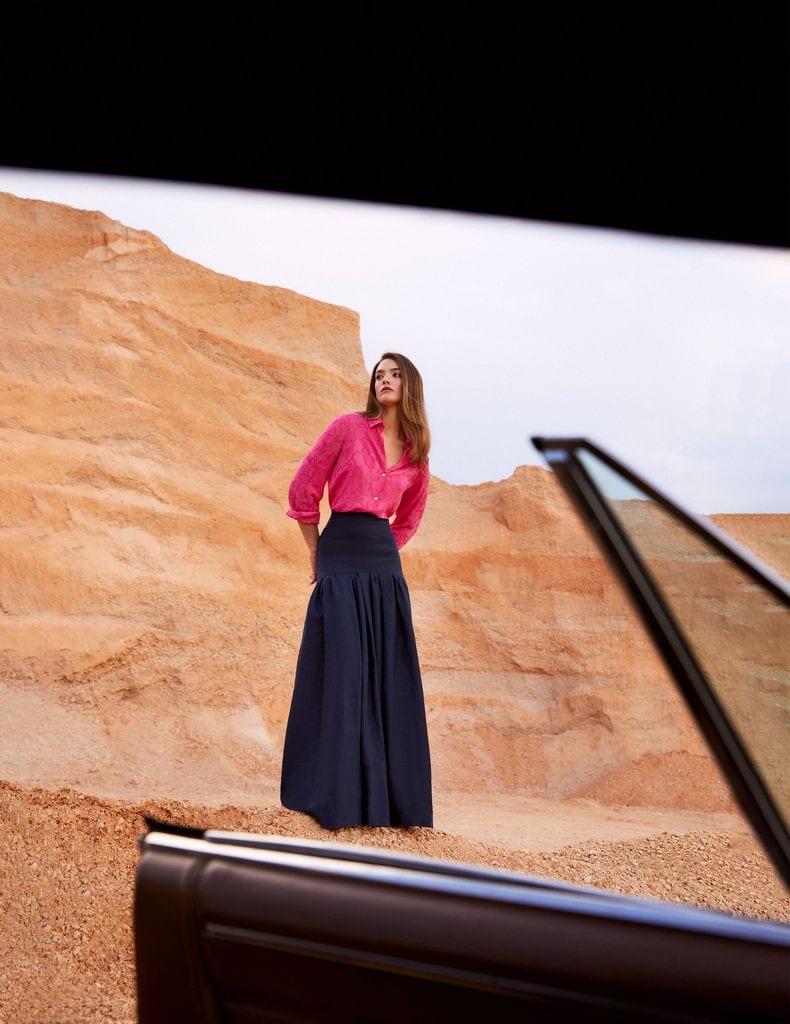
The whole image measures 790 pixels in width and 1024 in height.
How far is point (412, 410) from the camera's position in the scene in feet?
10.6

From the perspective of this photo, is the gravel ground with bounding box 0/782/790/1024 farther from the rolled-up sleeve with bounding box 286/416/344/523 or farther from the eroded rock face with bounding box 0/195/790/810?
the eroded rock face with bounding box 0/195/790/810

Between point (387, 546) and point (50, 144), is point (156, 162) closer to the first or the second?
point (50, 144)

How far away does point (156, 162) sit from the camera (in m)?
2.48

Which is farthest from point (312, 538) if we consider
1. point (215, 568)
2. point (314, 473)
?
point (215, 568)

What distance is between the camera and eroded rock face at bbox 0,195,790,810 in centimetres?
517

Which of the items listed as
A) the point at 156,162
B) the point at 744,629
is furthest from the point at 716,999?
the point at 156,162

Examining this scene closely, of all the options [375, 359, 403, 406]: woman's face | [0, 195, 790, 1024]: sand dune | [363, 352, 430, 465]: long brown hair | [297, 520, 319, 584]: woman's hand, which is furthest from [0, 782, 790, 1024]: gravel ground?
[375, 359, 403, 406]: woman's face

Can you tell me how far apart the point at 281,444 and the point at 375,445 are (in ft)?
12.9

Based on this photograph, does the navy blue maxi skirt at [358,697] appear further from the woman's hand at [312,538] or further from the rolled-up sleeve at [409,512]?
the rolled-up sleeve at [409,512]

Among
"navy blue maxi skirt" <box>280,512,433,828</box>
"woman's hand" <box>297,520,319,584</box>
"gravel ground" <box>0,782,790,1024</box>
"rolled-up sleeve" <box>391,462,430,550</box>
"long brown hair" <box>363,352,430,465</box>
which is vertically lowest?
"gravel ground" <box>0,782,790,1024</box>

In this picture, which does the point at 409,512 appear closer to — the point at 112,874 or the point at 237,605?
the point at 112,874

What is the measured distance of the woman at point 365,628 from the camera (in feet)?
10.1

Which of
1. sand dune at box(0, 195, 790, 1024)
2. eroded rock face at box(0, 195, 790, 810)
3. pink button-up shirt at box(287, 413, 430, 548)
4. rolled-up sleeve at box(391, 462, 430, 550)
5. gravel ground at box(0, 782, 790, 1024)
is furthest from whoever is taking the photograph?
eroded rock face at box(0, 195, 790, 810)

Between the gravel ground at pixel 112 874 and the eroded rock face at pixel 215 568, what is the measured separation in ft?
4.25
